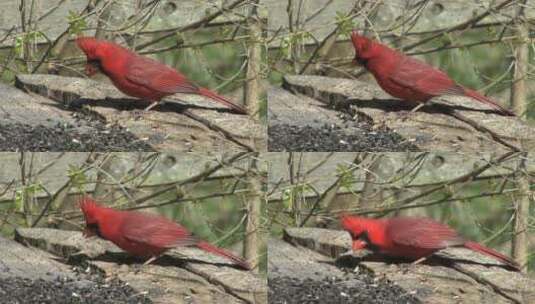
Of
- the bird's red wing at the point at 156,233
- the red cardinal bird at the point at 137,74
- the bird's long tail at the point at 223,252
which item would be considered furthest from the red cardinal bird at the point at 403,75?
the bird's red wing at the point at 156,233

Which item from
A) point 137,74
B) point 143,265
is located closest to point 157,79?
point 137,74

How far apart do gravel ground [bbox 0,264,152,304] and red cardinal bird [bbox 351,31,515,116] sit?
5.75 feet

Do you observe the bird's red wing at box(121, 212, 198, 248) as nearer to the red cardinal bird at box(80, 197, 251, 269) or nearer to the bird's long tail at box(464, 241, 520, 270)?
the red cardinal bird at box(80, 197, 251, 269)

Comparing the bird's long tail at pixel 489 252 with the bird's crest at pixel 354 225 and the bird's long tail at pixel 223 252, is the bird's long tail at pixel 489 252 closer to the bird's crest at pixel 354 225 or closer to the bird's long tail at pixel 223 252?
the bird's crest at pixel 354 225

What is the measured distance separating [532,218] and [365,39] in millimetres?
1510

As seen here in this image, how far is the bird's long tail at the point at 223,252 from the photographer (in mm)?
6914

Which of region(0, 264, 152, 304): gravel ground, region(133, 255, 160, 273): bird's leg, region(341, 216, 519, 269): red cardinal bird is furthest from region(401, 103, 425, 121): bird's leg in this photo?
region(0, 264, 152, 304): gravel ground

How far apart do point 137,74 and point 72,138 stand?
1.66ft

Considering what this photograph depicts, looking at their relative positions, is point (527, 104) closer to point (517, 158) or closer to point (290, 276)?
point (517, 158)

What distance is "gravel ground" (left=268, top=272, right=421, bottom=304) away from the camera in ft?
22.5

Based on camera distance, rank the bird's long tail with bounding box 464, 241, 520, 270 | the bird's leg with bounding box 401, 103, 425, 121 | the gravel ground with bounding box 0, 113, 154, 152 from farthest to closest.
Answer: the bird's leg with bounding box 401, 103, 425, 121 → the gravel ground with bounding box 0, 113, 154, 152 → the bird's long tail with bounding box 464, 241, 520, 270

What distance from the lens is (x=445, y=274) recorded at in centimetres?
708

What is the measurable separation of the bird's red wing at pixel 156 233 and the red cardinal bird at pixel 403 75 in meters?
1.35

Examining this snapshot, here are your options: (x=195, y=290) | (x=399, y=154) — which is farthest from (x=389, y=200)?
(x=195, y=290)
